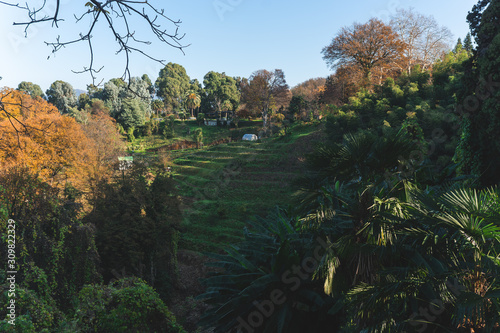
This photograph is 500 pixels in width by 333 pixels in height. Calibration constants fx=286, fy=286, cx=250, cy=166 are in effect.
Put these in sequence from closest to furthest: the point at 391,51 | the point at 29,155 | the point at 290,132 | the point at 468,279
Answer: the point at 468,279 → the point at 29,155 → the point at 391,51 → the point at 290,132

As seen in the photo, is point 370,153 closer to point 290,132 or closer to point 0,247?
point 0,247

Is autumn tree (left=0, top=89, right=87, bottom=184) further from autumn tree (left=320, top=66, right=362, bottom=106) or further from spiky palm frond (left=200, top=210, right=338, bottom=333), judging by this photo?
autumn tree (left=320, top=66, right=362, bottom=106)

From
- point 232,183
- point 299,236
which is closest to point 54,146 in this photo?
point 232,183

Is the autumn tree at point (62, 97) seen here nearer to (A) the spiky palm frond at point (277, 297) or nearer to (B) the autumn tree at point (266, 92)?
(B) the autumn tree at point (266, 92)

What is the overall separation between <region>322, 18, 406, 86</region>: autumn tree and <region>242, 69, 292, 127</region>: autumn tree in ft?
57.5

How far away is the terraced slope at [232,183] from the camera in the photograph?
2177 cm

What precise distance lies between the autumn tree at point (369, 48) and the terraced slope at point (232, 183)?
890cm

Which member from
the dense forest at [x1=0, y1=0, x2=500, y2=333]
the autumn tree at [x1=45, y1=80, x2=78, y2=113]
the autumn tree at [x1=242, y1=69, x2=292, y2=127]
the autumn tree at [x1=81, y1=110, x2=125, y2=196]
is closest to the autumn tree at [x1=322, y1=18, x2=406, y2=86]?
the dense forest at [x1=0, y1=0, x2=500, y2=333]

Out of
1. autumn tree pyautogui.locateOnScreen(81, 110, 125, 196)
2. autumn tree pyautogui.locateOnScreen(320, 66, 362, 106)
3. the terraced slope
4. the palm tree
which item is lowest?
the terraced slope

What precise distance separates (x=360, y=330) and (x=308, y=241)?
189 cm

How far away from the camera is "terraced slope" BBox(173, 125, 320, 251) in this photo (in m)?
21.8

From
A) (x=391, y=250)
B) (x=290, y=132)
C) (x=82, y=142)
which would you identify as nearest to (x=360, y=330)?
(x=391, y=250)

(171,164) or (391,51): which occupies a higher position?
(391,51)

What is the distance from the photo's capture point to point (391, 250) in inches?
190
